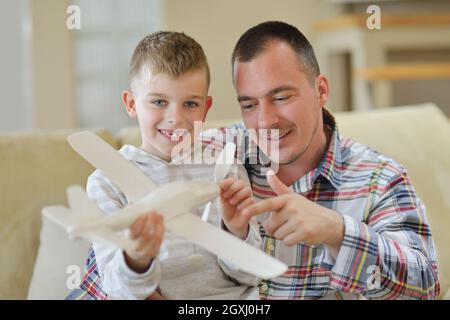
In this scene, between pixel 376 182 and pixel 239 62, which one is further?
pixel 376 182

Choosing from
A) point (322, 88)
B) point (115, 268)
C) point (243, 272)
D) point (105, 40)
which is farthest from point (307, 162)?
point (105, 40)

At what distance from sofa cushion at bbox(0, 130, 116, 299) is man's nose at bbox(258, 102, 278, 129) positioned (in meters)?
0.55

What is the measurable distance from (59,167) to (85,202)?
77cm

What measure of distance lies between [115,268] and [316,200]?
1.13 ft

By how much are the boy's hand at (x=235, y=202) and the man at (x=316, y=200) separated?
2 cm

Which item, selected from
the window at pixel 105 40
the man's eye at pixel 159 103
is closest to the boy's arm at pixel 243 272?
the man's eye at pixel 159 103

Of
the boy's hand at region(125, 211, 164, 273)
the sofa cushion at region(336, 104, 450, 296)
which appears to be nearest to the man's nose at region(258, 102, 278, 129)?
the boy's hand at region(125, 211, 164, 273)

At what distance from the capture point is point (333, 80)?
133 inches

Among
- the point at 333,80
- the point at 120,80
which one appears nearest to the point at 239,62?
the point at 120,80

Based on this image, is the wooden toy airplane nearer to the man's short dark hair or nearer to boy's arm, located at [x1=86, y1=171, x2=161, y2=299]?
boy's arm, located at [x1=86, y1=171, x2=161, y2=299]

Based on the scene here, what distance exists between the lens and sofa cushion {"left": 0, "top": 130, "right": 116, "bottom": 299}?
123 cm

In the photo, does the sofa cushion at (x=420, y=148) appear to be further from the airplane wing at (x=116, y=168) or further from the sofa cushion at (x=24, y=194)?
the airplane wing at (x=116, y=168)

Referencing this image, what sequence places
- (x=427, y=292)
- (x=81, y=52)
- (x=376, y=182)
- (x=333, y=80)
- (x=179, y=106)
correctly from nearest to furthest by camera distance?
(x=179, y=106), (x=427, y=292), (x=376, y=182), (x=81, y=52), (x=333, y=80)

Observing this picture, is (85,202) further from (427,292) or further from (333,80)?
(333,80)
